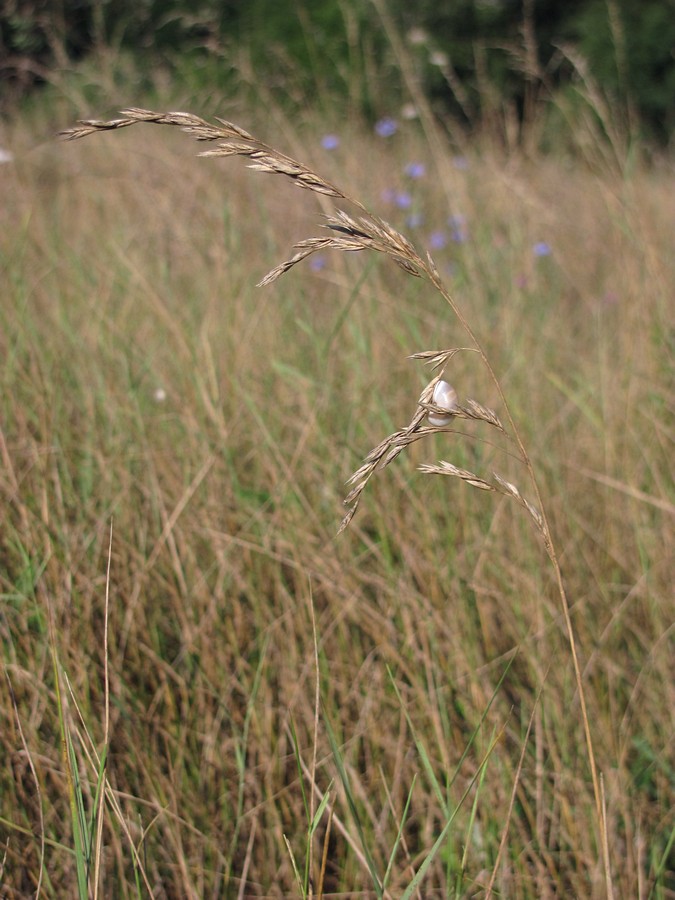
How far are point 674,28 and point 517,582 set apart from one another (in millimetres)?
9053

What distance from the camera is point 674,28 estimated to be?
8727 millimetres

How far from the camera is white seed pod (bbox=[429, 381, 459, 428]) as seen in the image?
24.7 inches

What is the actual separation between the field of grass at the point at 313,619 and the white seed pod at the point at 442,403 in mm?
161

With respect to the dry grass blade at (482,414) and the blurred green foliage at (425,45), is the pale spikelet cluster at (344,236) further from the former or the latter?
the blurred green foliage at (425,45)

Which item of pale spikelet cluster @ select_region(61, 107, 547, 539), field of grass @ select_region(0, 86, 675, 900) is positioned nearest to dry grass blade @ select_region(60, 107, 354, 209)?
pale spikelet cluster @ select_region(61, 107, 547, 539)

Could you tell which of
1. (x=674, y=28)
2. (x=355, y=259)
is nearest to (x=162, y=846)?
(x=355, y=259)

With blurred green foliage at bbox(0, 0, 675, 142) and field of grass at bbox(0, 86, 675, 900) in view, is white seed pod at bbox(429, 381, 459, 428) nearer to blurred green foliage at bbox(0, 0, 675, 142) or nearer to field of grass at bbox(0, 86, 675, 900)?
field of grass at bbox(0, 86, 675, 900)

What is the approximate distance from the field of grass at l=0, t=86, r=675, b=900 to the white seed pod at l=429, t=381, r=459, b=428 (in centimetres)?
16

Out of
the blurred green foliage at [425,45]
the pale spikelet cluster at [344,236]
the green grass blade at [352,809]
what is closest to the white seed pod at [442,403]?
the pale spikelet cluster at [344,236]

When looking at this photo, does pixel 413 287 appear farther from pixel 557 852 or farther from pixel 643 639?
pixel 557 852

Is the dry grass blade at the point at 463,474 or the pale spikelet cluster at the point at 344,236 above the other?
the pale spikelet cluster at the point at 344,236

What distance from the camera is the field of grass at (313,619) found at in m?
0.99

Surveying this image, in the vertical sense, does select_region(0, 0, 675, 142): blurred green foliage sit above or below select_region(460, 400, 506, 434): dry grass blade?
above

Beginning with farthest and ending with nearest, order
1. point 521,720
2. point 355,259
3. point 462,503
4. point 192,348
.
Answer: point 355,259 < point 192,348 < point 462,503 < point 521,720
